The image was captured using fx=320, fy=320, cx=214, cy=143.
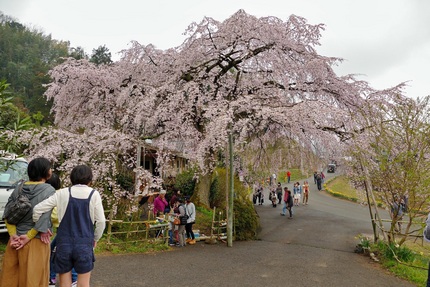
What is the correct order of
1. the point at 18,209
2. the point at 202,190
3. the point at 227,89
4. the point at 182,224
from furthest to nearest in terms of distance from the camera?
the point at 202,190 < the point at 227,89 < the point at 182,224 < the point at 18,209

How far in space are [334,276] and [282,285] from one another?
5.08 ft

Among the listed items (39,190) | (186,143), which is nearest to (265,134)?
(186,143)

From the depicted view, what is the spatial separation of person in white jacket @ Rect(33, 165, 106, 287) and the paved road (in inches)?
108

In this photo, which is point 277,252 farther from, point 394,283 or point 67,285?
point 67,285

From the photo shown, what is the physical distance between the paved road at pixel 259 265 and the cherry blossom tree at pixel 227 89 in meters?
2.99

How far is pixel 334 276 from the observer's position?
22.5 ft

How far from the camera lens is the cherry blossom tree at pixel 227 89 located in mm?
9742

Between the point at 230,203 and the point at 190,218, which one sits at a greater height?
the point at 230,203

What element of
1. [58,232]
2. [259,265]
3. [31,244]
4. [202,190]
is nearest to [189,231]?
[259,265]

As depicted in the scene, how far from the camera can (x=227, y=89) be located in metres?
12.6

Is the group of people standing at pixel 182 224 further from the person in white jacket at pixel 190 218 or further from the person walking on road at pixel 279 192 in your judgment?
the person walking on road at pixel 279 192

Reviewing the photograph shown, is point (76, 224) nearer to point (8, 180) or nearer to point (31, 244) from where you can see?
point (31, 244)

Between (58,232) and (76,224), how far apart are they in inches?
7.2

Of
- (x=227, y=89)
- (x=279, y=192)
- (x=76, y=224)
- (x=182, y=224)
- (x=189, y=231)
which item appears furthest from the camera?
(x=279, y=192)
